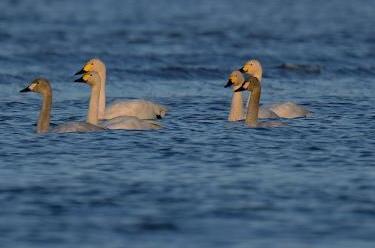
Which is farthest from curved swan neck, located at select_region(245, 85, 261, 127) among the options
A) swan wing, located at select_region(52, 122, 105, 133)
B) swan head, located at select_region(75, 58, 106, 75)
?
swan head, located at select_region(75, 58, 106, 75)

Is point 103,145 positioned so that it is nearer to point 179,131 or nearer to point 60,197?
point 179,131

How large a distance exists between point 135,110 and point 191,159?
430 centimetres

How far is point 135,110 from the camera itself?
64.3 feet

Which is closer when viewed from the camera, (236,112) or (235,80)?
(236,112)

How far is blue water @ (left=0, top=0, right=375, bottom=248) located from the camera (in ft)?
37.8

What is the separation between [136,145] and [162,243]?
5.54m

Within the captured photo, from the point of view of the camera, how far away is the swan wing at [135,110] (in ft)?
64.3

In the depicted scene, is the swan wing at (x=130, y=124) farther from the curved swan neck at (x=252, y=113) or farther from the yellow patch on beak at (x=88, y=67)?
the yellow patch on beak at (x=88, y=67)

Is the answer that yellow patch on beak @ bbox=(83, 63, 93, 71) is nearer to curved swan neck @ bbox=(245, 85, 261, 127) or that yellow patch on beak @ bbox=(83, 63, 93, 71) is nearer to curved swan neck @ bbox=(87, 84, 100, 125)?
curved swan neck @ bbox=(87, 84, 100, 125)

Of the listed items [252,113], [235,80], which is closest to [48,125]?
[252,113]

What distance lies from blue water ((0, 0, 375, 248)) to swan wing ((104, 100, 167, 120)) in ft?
1.04

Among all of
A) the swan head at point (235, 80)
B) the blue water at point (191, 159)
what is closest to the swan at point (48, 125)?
the blue water at point (191, 159)

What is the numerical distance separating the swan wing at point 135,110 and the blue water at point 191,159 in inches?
12.5

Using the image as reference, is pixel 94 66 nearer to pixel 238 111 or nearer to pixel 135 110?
pixel 135 110
